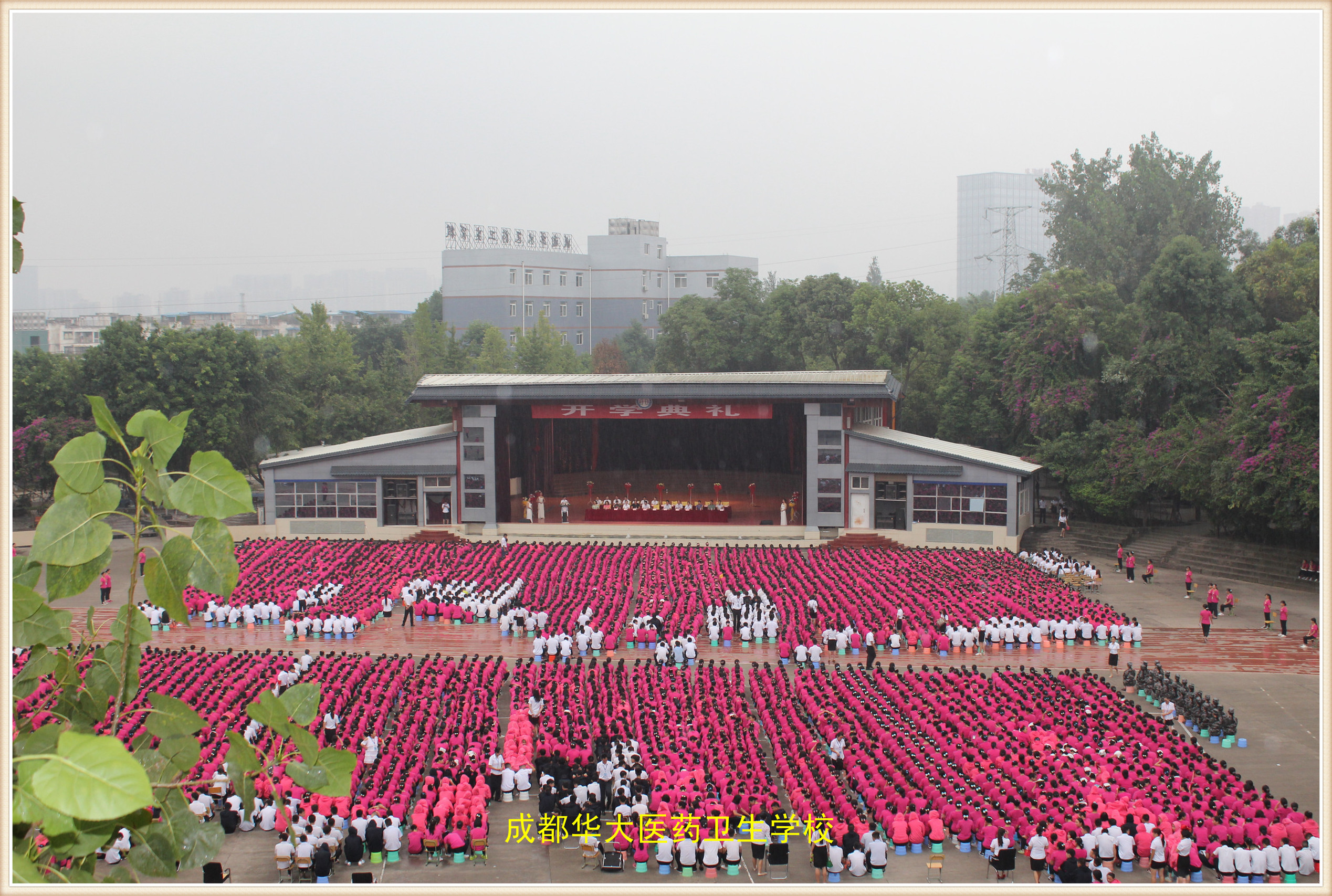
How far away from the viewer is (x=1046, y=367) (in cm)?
3378

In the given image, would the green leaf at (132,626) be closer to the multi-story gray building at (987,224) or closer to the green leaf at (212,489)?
the green leaf at (212,489)

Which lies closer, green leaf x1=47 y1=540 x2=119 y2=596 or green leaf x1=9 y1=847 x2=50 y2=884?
green leaf x1=9 y1=847 x2=50 y2=884

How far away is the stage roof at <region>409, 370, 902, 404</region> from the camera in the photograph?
1138 inches

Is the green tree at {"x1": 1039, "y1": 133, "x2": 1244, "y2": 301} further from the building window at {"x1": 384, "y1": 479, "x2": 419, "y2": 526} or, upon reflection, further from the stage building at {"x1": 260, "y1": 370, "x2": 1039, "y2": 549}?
the building window at {"x1": 384, "y1": 479, "x2": 419, "y2": 526}

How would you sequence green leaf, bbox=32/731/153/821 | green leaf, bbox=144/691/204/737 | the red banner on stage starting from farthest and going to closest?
the red banner on stage → green leaf, bbox=144/691/204/737 → green leaf, bbox=32/731/153/821

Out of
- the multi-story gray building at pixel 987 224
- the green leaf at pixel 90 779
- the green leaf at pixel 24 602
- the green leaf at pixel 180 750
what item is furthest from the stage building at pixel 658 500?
the multi-story gray building at pixel 987 224

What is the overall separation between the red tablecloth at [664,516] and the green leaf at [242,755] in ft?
88.9

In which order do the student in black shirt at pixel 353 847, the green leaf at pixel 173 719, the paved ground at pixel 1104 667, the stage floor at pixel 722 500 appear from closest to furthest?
the green leaf at pixel 173 719 < the student in black shirt at pixel 353 847 < the paved ground at pixel 1104 667 < the stage floor at pixel 722 500

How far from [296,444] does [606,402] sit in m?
14.0

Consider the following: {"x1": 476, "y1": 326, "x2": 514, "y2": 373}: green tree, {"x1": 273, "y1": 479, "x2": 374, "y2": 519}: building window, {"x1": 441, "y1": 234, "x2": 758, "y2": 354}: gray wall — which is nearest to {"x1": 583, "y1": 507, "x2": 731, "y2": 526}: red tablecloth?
{"x1": 273, "y1": 479, "x2": 374, "y2": 519}: building window

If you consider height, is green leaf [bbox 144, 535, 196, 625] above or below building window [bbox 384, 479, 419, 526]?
above

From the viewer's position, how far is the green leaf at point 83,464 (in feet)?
8.61

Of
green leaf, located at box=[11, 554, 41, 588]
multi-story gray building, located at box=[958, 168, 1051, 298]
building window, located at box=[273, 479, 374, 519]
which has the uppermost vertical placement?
multi-story gray building, located at box=[958, 168, 1051, 298]

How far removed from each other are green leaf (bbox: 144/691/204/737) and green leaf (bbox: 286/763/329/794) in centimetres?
42
